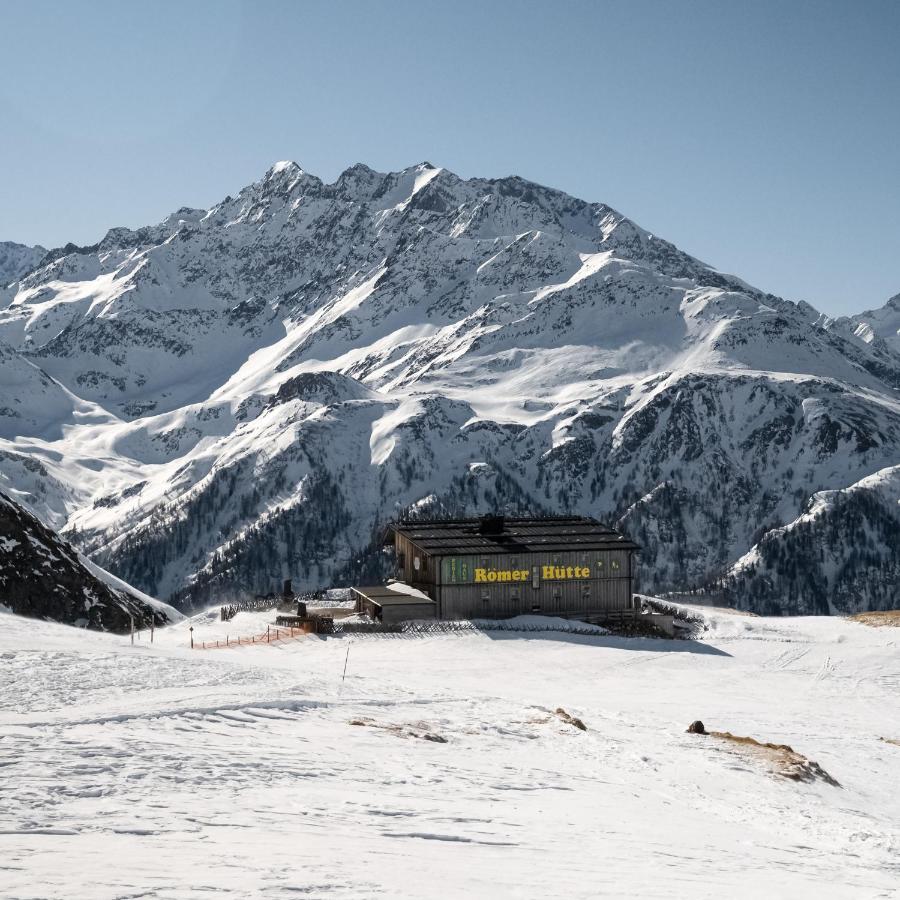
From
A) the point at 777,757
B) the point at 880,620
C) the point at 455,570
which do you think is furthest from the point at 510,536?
the point at 777,757

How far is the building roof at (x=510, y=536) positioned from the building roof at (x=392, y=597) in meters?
3.20

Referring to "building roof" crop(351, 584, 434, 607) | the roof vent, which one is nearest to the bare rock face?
"building roof" crop(351, 584, 434, 607)

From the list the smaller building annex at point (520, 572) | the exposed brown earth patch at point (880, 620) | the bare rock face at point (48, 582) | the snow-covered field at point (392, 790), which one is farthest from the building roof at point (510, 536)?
the snow-covered field at point (392, 790)

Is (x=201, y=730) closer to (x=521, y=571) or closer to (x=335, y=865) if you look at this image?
(x=335, y=865)

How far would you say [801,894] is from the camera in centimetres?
1410

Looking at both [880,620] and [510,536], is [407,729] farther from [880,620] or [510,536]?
[880,620]

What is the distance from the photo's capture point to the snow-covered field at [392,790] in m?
13.0

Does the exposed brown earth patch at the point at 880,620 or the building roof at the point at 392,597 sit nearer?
the building roof at the point at 392,597

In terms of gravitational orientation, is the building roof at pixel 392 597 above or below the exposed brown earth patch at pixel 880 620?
above

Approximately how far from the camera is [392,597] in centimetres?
6731

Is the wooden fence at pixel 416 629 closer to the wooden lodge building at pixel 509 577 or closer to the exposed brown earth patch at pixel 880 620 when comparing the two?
the wooden lodge building at pixel 509 577

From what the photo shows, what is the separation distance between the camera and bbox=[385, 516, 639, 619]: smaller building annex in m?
66.5

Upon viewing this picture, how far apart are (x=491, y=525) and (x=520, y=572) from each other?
17.1 feet

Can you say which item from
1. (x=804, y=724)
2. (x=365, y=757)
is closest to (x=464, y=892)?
(x=365, y=757)
